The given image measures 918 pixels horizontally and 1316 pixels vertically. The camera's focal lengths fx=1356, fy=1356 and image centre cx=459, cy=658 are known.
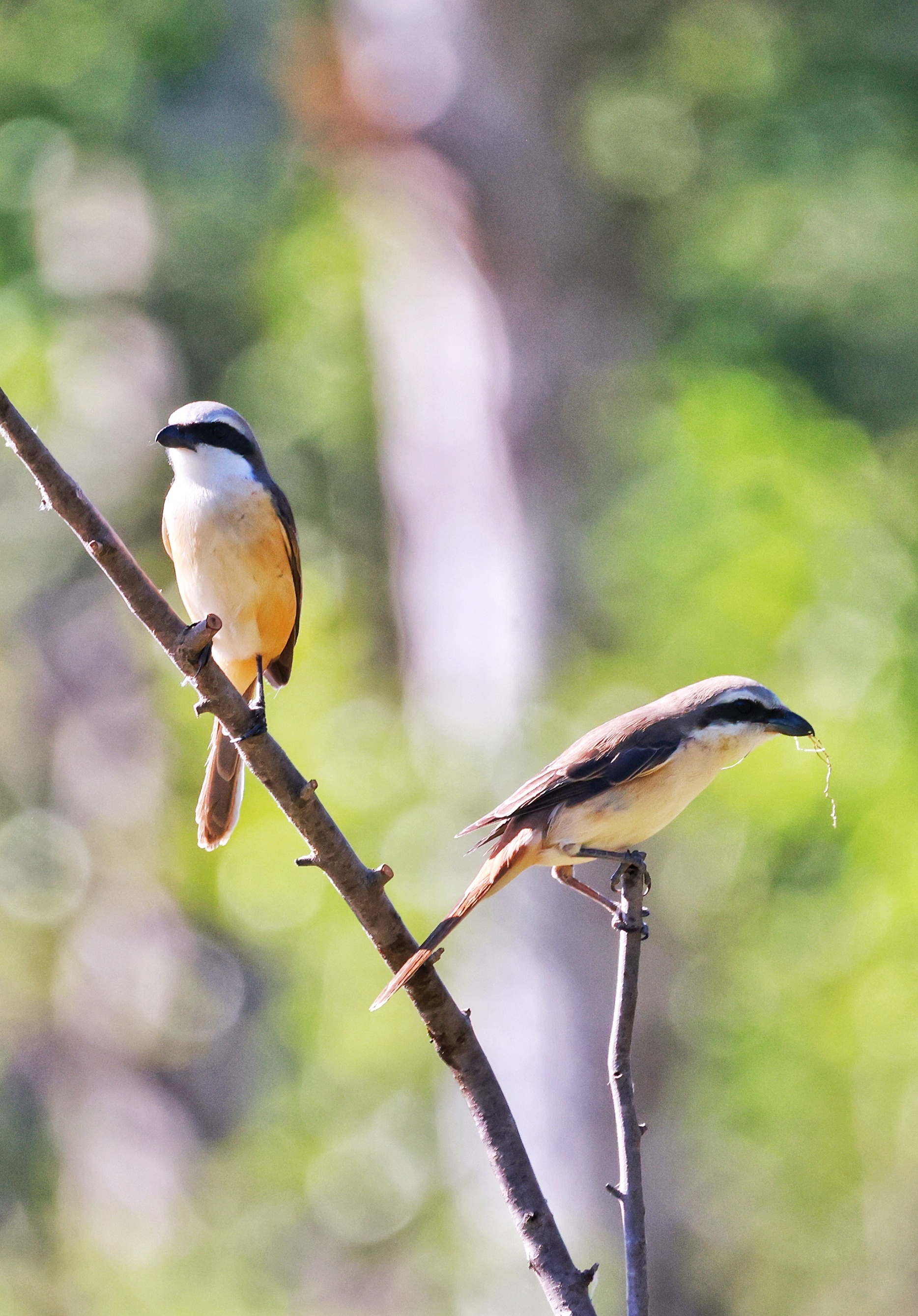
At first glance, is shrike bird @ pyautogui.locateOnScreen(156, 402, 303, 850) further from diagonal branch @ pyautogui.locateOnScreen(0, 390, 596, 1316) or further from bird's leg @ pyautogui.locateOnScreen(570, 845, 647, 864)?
diagonal branch @ pyautogui.locateOnScreen(0, 390, 596, 1316)

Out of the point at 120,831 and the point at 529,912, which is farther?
the point at 120,831

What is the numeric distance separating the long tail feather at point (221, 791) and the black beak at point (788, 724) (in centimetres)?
132

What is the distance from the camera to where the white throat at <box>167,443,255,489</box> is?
3547 mm

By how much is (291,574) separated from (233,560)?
28cm

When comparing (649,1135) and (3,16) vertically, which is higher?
(3,16)

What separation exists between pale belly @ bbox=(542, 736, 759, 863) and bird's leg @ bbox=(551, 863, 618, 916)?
0.04 m

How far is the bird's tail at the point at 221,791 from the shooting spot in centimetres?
343

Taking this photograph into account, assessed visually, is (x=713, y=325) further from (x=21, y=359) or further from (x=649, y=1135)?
(x=649, y=1135)

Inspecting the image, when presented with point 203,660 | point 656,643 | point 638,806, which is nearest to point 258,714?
point 203,660

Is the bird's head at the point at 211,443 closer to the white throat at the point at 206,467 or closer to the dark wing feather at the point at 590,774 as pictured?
the white throat at the point at 206,467

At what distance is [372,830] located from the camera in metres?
8.52

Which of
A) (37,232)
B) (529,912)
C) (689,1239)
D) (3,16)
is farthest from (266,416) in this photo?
(689,1239)

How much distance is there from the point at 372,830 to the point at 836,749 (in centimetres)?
298

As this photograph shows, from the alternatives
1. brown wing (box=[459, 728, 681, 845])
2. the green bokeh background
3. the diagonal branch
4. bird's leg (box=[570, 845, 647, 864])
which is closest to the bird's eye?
brown wing (box=[459, 728, 681, 845])
